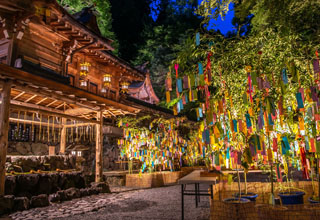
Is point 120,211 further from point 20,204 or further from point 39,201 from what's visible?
point 20,204

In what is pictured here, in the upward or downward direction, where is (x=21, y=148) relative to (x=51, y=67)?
downward

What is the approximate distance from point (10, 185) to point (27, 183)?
0.55 meters

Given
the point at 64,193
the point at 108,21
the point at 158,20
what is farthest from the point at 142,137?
the point at 158,20

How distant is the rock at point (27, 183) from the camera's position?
278 inches

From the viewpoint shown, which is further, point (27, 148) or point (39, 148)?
point (39, 148)

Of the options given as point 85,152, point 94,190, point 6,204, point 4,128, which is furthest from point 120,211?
point 85,152

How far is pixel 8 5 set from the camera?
628 cm

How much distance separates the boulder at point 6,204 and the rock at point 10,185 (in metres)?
0.85

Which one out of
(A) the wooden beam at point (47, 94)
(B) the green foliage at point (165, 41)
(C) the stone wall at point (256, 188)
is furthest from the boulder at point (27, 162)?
(B) the green foliage at point (165, 41)

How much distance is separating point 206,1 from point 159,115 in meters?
11.5

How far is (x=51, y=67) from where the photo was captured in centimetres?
868

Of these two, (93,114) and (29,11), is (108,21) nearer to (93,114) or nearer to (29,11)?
(93,114)

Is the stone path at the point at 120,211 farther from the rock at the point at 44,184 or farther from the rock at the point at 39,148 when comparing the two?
the rock at the point at 39,148

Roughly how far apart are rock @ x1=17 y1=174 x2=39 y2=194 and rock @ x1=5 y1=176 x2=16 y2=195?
7.3 inches
